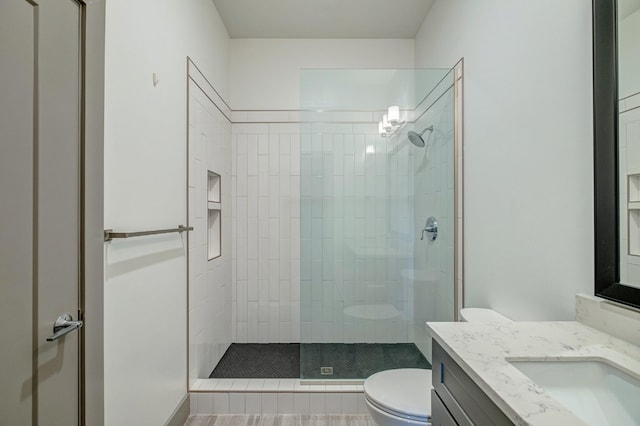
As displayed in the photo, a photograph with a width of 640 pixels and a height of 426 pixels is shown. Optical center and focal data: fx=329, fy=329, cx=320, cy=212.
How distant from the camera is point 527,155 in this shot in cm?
132

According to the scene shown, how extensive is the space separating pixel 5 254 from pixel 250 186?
2.15m

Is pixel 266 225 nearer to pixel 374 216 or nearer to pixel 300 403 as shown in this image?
pixel 374 216

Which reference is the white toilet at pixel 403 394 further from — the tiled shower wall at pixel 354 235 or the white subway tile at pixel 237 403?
the white subway tile at pixel 237 403

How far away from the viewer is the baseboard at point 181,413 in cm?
174

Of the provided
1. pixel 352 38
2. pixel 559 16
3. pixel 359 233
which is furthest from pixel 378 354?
pixel 352 38

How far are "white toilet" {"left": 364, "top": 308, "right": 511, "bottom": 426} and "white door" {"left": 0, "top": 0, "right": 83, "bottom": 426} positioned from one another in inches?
43.7

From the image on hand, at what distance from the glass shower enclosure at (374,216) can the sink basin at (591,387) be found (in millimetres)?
1235

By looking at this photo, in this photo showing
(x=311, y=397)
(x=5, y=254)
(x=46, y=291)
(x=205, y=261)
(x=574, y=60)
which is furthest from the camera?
(x=205, y=261)

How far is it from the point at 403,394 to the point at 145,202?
142 cm

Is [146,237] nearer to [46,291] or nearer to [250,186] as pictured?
[46,291]

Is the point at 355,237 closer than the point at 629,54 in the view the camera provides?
No

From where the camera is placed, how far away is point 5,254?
2.56ft

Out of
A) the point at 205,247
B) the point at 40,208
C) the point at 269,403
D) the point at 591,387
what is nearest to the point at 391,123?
the point at 205,247

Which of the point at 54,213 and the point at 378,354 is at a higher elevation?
the point at 54,213
